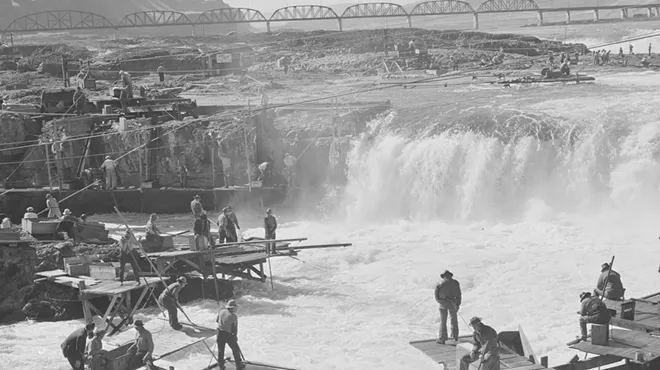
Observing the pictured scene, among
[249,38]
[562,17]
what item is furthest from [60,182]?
[562,17]

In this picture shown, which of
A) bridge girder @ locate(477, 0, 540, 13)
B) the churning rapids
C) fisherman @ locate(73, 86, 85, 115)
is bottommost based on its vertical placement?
the churning rapids

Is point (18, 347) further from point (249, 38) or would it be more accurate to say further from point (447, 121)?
point (249, 38)

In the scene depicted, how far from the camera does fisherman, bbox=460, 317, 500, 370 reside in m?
13.6

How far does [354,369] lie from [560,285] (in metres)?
7.32

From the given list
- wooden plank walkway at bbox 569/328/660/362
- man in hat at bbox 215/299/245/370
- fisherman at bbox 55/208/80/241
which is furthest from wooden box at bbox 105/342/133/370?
fisherman at bbox 55/208/80/241

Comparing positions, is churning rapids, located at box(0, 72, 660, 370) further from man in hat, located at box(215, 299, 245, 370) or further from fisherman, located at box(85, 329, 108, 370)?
man in hat, located at box(215, 299, 245, 370)

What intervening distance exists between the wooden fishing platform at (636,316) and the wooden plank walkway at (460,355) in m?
2.33

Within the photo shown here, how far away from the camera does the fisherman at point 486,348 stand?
13609 mm

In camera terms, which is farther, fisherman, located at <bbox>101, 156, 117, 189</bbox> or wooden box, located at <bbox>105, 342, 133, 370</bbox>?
fisherman, located at <bbox>101, 156, 117, 189</bbox>

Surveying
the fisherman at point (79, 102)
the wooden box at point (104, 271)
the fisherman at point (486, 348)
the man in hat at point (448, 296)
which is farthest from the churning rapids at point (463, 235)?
the fisherman at point (79, 102)

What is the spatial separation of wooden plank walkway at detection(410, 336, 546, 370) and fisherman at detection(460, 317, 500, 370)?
0.59ft

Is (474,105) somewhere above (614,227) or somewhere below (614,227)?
above

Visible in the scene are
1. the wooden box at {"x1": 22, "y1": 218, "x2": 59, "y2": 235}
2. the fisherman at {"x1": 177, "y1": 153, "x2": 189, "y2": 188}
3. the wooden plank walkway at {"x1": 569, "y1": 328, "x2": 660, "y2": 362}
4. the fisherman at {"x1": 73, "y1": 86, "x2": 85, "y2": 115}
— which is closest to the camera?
the wooden plank walkway at {"x1": 569, "y1": 328, "x2": 660, "y2": 362}

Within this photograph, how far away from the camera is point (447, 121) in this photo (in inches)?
1431
